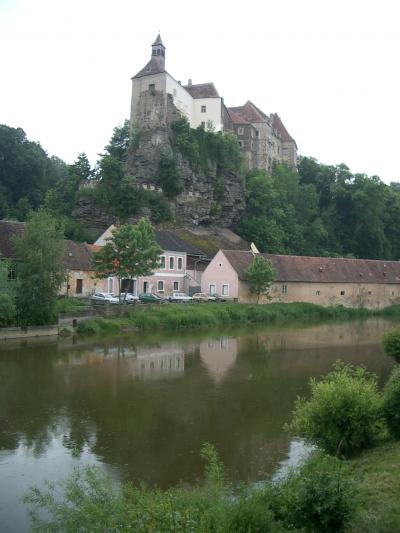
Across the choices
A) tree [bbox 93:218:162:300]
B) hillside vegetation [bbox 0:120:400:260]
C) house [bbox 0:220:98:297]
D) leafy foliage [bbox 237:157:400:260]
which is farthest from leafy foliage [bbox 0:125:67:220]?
tree [bbox 93:218:162:300]

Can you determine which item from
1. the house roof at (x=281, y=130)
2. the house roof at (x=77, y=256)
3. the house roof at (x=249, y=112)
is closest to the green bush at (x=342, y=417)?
the house roof at (x=77, y=256)

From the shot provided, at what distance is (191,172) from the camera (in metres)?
66.2

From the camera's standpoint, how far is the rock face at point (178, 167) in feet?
210

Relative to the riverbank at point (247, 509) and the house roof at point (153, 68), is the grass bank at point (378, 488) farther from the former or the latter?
the house roof at point (153, 68)

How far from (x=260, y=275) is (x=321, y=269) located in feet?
34.5

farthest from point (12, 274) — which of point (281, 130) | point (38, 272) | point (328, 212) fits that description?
point (281, 130)

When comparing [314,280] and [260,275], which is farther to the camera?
[314,280]

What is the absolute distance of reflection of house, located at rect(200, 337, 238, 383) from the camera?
25.2 m

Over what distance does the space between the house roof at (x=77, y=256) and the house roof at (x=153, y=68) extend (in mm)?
28186

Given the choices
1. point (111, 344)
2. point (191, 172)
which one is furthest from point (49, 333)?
point (191, 172)

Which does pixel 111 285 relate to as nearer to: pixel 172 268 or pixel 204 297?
pixel 172 268

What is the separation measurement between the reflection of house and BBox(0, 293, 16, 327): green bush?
1061cm

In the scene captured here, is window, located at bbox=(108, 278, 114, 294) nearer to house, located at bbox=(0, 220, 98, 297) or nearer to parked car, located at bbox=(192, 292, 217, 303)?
house, located at bbox=(0, 220, 98, 297)

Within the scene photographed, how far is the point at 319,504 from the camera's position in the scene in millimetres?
8430
